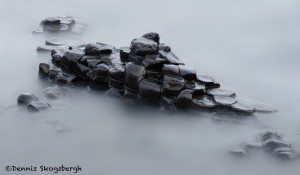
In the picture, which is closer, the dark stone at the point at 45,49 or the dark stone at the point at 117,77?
the dark stone at the point at 117,77

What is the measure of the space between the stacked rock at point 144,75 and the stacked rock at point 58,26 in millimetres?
2545

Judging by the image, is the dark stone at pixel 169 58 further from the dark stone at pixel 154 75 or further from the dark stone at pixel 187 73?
the dark stone at pixel 154 75

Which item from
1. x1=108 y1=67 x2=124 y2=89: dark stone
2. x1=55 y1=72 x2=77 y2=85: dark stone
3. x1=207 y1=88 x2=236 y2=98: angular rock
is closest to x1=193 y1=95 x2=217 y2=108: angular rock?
x1=207 y1=88 x2=236 y2=98: angular rock

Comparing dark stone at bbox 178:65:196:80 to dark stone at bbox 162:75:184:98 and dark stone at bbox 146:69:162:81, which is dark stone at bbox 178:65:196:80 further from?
dark stone at bbox 146:69:162:81

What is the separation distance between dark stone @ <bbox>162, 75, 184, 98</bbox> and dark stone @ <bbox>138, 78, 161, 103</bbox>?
0.14 meters

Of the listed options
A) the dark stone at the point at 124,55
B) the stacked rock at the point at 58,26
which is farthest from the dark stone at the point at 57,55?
the stacked rock at the point at 58,26

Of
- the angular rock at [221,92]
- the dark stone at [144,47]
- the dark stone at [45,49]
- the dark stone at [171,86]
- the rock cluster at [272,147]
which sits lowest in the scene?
the rock cluster at [272,147]

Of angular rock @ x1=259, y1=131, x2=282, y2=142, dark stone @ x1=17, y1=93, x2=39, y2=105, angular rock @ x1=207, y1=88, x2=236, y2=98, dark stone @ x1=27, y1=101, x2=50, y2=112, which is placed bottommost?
angular rock @ x1=259, y1=131, x2=282, y2=142

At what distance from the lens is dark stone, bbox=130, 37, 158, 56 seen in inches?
372

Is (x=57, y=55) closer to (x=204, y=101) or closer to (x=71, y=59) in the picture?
(x=71, y=59)

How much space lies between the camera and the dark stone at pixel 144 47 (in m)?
9.45

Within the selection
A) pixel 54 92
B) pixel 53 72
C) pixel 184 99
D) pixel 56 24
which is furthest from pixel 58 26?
pixel 184 99

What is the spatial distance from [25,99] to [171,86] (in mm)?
2863

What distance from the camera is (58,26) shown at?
1302 cm
